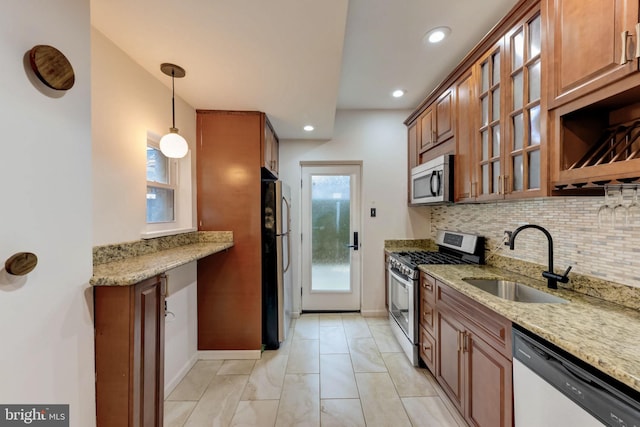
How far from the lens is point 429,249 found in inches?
135

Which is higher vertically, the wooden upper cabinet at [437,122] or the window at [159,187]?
the wooden upper cabinet at [437,122]

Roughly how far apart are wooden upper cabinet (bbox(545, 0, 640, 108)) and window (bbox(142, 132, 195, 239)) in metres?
2.57

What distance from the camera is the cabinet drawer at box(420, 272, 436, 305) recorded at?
208 centimetres

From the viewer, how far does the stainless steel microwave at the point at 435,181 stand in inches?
92.8

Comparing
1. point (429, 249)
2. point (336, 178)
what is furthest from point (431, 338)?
point (336, 178)

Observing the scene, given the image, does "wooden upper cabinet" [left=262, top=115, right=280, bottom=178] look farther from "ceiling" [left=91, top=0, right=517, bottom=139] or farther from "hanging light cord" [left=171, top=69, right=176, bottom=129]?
"hanging light cord" [left=171, top=69, right=176, bottom=129]

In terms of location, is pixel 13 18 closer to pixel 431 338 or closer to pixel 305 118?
pixel 305 118

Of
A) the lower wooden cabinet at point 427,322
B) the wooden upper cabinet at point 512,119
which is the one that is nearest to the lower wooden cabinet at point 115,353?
the lower wooden cabinet at point 427,322

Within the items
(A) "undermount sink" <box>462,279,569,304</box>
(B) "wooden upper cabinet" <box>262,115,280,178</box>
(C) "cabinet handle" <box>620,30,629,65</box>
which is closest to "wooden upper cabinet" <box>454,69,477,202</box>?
(A) "undermount sink" <box>462,279,569,304</box>

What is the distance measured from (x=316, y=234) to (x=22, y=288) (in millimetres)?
2929

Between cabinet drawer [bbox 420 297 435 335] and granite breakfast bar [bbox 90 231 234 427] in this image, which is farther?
cabinet drawer [bbox 420 297 435 335]

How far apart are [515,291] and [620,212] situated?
76 centimetres

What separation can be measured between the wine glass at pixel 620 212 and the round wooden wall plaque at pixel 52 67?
8.64ft

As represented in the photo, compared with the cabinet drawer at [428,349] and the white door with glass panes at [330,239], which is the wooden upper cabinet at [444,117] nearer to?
the white door with glass panes at [330,239]
